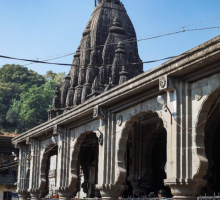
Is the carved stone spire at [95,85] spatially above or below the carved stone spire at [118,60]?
below

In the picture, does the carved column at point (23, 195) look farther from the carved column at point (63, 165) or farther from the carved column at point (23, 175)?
the carved column at point (63, 165)

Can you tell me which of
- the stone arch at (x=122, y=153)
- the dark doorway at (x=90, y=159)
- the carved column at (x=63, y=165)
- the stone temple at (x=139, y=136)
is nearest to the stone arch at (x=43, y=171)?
the stone temple at (x=139, y=136)

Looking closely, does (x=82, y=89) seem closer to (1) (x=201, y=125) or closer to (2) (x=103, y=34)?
(2) (x=103, y=34)

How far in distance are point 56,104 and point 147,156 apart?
2371 centimetres

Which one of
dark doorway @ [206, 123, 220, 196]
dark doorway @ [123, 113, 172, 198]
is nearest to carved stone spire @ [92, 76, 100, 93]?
dark doorway @ [123, 113, 172, 198]

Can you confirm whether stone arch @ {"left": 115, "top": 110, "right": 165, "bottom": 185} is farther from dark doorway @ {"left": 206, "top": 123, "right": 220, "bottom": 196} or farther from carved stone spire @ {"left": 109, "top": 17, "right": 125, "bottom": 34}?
carved stone spire @ {"left": 109, "top": 17, "right": 125, "bottom": 34}

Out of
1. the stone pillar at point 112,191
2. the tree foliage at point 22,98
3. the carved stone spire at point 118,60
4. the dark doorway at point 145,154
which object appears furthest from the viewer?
the tree foliage at point 22,98

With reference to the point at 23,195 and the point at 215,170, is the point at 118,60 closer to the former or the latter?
the point at 23,195

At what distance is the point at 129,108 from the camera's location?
18.0 metres

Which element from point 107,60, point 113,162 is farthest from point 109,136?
point 107,60

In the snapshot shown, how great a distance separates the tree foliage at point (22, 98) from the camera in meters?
87.6

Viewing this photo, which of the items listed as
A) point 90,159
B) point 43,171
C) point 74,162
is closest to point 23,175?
point 43,171

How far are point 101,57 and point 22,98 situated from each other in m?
58.2

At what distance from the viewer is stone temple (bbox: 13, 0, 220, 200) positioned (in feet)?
46.7
